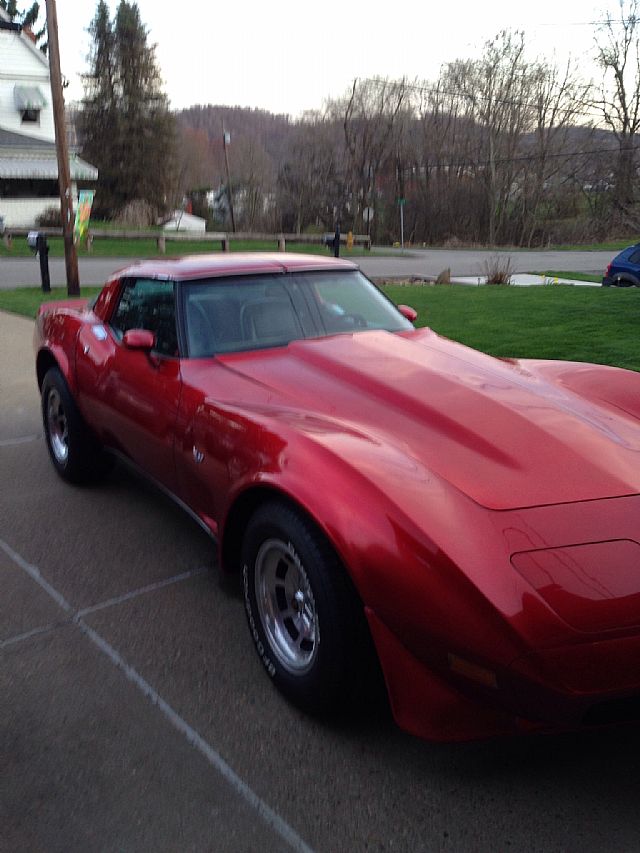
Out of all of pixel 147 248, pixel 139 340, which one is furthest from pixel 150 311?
pixel 147 248

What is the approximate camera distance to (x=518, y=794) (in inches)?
85.8

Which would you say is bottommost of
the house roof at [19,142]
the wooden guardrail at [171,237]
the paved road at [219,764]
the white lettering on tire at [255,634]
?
the paved road at [219,764]

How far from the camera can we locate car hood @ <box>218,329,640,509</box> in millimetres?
2369

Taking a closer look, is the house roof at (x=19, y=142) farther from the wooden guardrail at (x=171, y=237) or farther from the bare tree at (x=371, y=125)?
the bare tree at (x=371, y=125)

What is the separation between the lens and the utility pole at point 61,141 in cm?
1266

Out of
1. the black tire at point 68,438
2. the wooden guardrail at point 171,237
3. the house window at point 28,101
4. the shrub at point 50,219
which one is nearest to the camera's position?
the black tire at point 68,438

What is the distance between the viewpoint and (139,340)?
3.54 m

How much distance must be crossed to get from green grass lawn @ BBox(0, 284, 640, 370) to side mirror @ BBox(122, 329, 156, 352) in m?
4.95

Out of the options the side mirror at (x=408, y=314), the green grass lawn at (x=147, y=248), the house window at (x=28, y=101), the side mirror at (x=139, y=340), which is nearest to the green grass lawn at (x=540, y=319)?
the side mirror at (x=408, y=314)

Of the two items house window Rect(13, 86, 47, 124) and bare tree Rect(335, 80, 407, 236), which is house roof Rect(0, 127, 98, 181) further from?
bare tree Rect(335, 80, 407, 236)

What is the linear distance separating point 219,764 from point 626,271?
570 inches

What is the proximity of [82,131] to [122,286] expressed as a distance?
1934 inches

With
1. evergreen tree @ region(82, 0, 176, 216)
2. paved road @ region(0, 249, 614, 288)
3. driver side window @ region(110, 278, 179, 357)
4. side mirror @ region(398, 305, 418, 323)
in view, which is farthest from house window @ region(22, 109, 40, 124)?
side mirror @ region(398, 305, 418, 323)

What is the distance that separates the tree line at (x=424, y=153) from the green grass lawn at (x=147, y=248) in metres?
13.3
